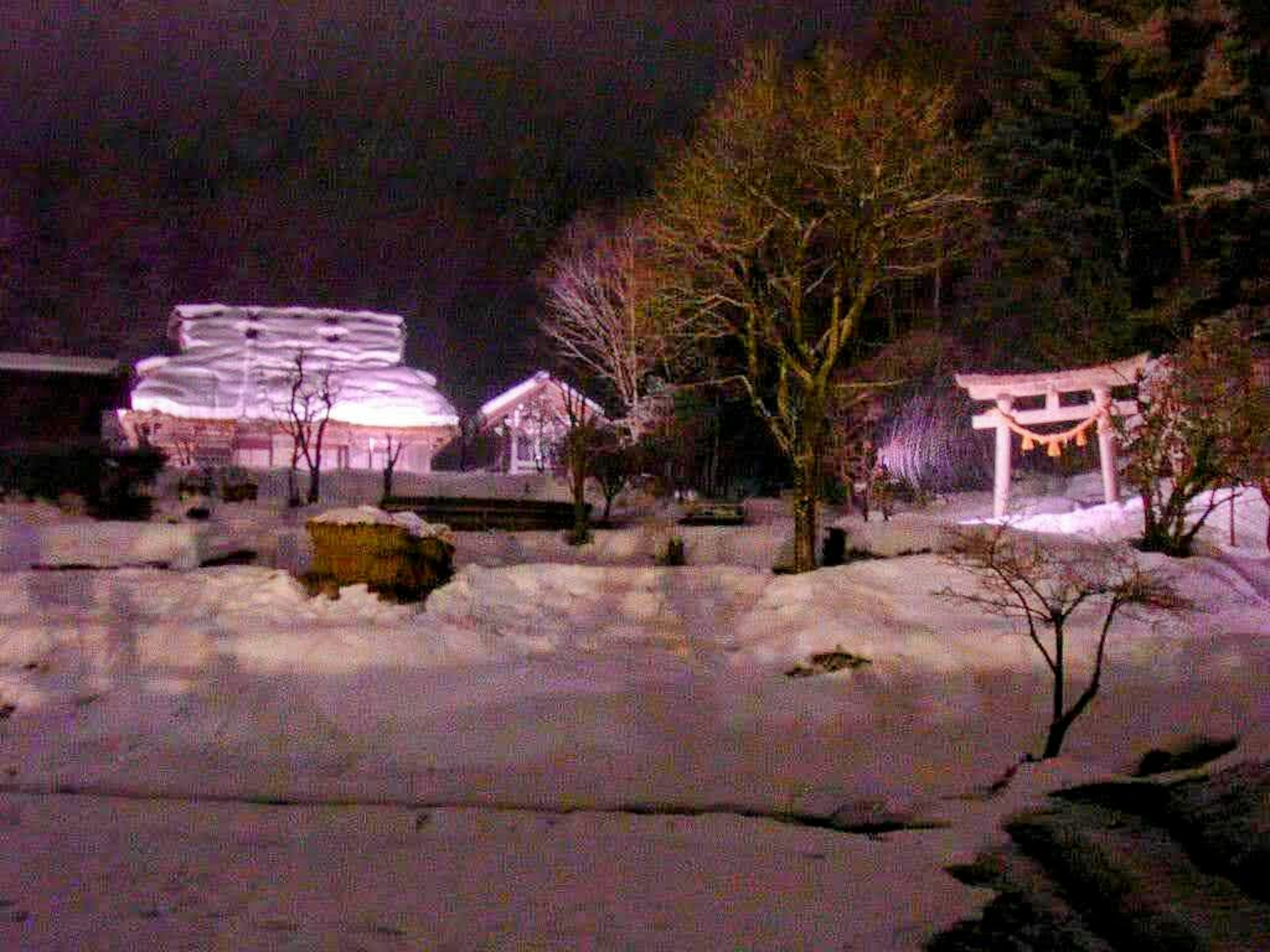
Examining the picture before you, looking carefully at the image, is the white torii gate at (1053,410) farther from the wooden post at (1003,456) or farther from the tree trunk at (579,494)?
the tree trunk at (579,494)

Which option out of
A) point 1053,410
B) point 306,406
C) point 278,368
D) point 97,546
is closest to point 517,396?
point 278,368

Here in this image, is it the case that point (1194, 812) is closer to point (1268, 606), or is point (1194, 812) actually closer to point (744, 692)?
point (744, 692)

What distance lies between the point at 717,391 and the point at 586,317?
14.4 feet

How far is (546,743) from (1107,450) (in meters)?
13.5

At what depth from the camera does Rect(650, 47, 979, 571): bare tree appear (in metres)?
14.8

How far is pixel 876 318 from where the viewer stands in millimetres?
31969

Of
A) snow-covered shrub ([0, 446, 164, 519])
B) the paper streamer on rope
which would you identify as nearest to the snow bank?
snow-covered shrub ([0, 446, 164, 519])

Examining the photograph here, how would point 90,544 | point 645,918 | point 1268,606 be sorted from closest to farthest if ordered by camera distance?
point 645,918
point 1268,606
point 90,544

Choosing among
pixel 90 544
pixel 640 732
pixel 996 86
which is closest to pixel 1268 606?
pixel 640 732

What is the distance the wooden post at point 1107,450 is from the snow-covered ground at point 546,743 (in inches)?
105

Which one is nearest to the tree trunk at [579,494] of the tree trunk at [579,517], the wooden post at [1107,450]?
the tree trunk at [579,517]

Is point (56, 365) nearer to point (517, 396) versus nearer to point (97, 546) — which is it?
point (517, 396)

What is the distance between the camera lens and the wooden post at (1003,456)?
1902 centimetres

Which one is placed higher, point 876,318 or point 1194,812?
point 876,318
